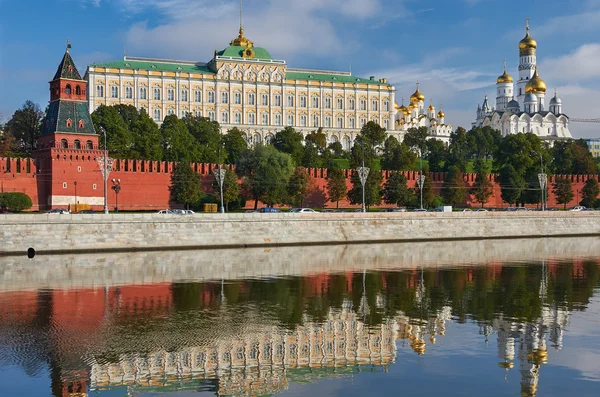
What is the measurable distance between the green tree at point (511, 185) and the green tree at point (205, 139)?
2565 centimetres

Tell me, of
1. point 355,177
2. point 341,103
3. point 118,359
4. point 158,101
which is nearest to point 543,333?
point 118,359

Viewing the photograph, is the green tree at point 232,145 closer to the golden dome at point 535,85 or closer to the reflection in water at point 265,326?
the reflection in water at point 265,326

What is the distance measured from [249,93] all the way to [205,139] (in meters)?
35.5

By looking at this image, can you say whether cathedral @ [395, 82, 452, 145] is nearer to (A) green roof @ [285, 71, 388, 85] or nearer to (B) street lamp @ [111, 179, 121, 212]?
(A) green roof @ [285, 71, 388, 85]

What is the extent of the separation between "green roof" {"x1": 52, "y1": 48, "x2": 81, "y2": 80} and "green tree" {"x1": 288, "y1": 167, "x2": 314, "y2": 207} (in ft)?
57.0

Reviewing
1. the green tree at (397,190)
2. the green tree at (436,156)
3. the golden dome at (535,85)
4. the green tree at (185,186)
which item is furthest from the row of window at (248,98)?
the green tree at (397,190)

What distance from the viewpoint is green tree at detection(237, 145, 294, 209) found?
55828 mm

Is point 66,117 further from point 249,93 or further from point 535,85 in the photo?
point 535,85

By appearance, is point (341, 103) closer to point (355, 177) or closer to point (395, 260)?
point (355, 177)

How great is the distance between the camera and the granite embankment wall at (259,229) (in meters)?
34.3

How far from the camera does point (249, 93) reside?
341 feet

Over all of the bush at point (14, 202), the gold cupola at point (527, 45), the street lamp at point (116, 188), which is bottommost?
the bush at point (14, 202)

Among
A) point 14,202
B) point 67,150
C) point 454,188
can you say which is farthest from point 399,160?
point 14,202

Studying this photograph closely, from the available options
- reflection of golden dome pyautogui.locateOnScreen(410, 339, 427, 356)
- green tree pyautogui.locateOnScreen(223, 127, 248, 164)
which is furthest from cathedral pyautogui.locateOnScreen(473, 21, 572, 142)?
reflection of golden dome pyautogui.locateOnScreen(410, 339, 427, 356)
